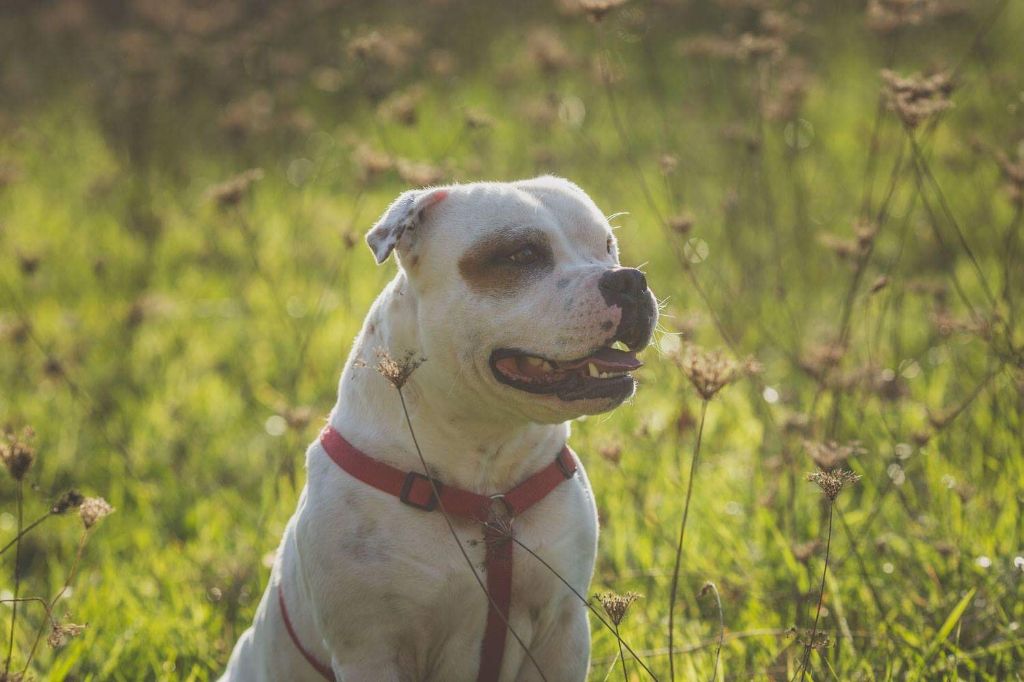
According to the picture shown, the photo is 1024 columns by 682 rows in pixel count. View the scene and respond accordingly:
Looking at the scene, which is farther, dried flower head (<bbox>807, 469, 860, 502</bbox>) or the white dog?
the white dog

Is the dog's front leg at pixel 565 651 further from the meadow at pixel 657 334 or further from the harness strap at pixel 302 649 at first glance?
the harness strap at pixel 302 649

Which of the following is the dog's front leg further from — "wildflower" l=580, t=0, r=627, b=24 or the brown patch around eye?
"wildflower" l=580, t=0, r=627, b=24

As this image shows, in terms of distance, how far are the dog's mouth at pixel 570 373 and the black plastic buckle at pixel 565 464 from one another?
30cm

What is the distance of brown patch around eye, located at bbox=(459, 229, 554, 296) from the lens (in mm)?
2973

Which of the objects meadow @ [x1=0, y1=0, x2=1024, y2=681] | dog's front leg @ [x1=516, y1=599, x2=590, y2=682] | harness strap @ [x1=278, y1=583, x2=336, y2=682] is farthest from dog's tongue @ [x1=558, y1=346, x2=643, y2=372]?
harness strap @ [x1=278, y1=583, x2=336, y2=682]

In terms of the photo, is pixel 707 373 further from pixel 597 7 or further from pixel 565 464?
pixel 597 7

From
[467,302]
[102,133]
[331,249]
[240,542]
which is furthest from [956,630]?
[102,133]

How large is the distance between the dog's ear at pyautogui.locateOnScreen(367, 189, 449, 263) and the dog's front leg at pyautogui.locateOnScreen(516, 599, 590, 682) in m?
1.10

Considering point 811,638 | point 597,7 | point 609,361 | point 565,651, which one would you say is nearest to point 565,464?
point 609,361

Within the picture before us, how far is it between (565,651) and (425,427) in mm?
727

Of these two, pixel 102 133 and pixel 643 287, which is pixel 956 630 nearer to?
pixel 643 287

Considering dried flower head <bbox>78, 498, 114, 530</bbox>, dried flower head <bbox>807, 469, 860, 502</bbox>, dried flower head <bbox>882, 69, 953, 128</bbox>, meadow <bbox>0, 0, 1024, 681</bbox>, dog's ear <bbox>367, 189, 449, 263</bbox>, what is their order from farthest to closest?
1. meadow <bbox>0, 0, 1024, 681</bbox>
2. dried flower head <bbox>882, 69, 953, 128</bbox>
3. dog's ear <bbox>367, 189, 449, 263</bbox>
4. dried flower head <bbox>78, 498, 114, 530</bbox>
5. dried flower head <bbox>807, 469, 860, 502</bbox>

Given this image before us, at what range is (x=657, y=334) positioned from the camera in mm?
4930

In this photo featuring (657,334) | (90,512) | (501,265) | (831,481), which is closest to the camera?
(831,481)
